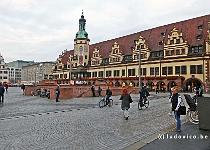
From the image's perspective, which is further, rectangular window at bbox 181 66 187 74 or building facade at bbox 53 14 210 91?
rectangular window at bbox 181 66 187 74

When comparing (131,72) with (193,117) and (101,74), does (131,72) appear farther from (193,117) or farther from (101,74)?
(193,117)

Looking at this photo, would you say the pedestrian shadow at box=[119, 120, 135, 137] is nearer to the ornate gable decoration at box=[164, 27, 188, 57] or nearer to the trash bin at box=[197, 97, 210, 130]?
the trash bin at box=[197, 97, 210, 130]

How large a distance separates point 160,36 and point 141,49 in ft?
17.5

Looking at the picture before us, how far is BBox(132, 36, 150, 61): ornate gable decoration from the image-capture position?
72062 mm

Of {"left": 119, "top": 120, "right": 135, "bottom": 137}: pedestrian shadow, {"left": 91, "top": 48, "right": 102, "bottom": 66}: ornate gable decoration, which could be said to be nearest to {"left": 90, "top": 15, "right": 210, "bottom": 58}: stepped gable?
{"left": 91, "top": 48, "right": 102, "bottom": 66}: ornate gable decoration

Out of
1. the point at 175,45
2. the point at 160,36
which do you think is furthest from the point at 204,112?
the point at 160,36

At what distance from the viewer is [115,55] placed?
82562mm

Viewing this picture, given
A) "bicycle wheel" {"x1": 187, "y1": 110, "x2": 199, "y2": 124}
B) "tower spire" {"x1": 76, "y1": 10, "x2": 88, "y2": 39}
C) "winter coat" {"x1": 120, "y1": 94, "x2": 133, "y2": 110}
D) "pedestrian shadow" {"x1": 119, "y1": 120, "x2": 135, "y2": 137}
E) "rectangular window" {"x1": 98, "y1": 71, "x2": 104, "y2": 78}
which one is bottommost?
"pedestrian shadow" {"x1": 119, "y1": 120, "x2": 135, "y2": 137}

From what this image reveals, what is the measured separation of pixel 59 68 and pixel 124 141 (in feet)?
339

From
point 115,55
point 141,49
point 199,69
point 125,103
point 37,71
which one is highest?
point 141,49

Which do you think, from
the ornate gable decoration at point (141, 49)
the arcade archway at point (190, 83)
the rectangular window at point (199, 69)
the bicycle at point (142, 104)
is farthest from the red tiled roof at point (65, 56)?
the bicycle at point (142, 104)

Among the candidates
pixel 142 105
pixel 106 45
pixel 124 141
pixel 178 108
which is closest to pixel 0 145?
pixel 124 141

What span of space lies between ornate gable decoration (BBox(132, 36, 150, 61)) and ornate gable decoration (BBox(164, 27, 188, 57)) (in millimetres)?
6179

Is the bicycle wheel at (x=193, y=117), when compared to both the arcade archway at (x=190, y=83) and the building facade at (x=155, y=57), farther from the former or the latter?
the arcade archway at (x=190, y=83)
